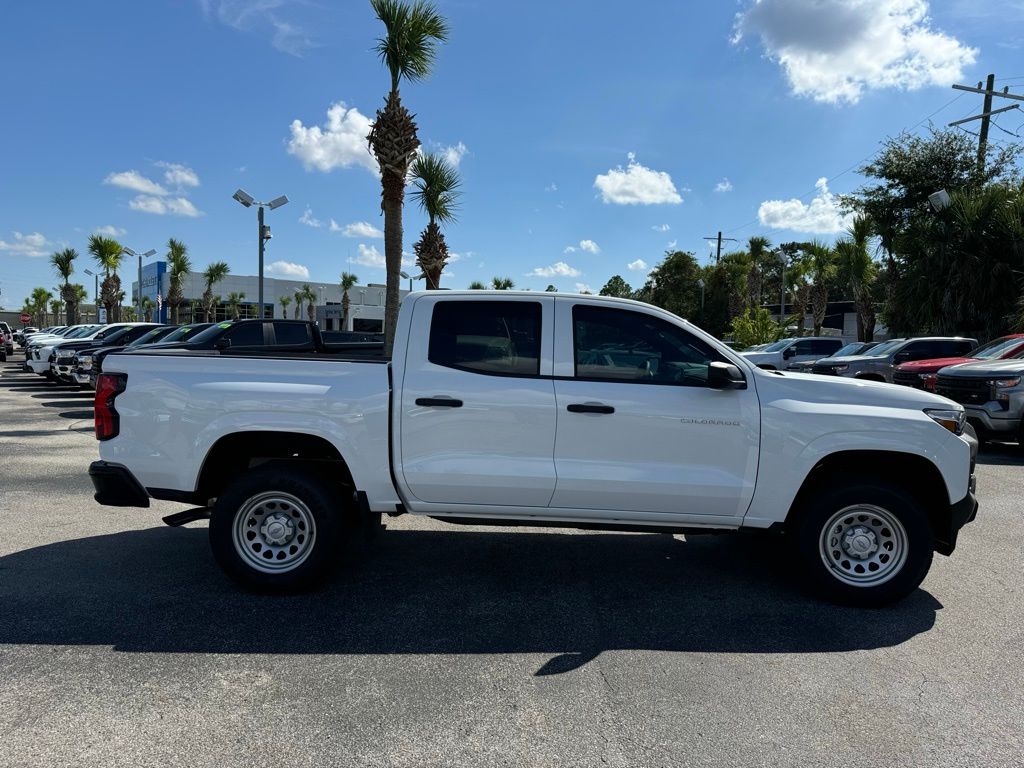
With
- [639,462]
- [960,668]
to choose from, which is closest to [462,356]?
[639,462]

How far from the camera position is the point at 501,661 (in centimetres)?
388

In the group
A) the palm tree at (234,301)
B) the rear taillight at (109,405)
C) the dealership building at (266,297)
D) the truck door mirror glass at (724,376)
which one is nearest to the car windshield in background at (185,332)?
the rear taillight at (109,405)

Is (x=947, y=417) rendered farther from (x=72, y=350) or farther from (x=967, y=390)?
(x=72, y=350)

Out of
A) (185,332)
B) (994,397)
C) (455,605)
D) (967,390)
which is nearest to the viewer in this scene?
(455,605)

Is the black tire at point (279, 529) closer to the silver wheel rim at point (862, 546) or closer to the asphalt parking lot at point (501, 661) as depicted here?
the asphalt parking lot at point (501, 661)

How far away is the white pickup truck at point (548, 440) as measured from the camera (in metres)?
4.54

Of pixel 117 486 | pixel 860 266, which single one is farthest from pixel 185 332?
pixel 860 266

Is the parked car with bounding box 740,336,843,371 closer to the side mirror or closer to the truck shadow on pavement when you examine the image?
the truck shadow on pavement

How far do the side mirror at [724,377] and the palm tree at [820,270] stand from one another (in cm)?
3424

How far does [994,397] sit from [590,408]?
9.17m

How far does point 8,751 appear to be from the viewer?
2992 millimetres

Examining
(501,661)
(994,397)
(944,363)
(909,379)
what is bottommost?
(501,661)

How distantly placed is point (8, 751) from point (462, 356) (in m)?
2.97

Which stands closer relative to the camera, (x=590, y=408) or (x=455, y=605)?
(x=590, y=408)
